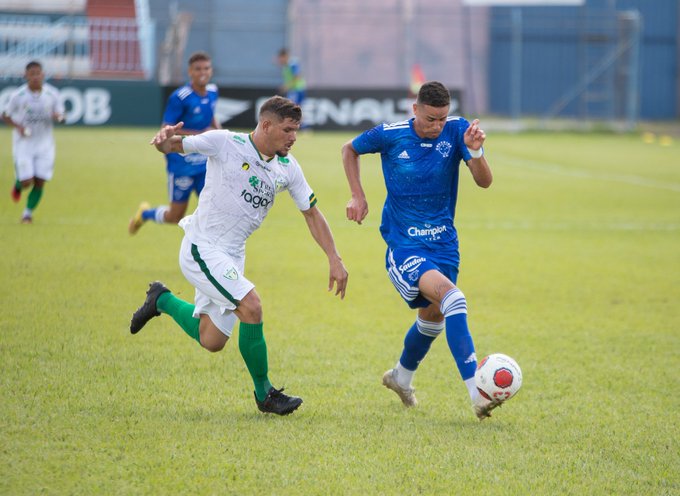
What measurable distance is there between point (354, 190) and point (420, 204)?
42cm

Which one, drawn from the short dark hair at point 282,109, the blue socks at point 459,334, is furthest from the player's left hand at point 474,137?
the short dark hair at point 282,109

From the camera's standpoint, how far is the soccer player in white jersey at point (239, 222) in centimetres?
561

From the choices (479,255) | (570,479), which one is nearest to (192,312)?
(570,479)

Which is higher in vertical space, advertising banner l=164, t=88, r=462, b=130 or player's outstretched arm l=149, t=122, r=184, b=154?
player's outstretched arm l=149, t=122, r=184, b=154

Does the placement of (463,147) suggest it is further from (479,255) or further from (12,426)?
(479,255)

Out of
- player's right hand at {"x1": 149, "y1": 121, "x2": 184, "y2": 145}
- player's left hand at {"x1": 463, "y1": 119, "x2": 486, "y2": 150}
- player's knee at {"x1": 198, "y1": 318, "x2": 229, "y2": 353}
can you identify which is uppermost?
player's right hand at {"x1": 149, "y1": 121, "x2": 184, "y2": 145}

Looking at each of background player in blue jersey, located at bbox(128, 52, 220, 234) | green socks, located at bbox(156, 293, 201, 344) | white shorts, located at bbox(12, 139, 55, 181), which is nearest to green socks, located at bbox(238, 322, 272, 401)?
green socks, located at bbox(156, 293, 201, 344)

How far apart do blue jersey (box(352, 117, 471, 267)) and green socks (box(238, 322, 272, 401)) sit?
105 cm

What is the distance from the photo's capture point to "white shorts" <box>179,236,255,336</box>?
5.60 meters

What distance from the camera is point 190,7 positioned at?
124 feet

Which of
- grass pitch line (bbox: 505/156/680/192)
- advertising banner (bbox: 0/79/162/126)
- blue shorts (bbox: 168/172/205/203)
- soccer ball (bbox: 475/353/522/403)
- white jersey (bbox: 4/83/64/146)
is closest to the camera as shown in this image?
soccer ball (bbox: 475/353/522/403)

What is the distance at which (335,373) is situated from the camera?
656 cm

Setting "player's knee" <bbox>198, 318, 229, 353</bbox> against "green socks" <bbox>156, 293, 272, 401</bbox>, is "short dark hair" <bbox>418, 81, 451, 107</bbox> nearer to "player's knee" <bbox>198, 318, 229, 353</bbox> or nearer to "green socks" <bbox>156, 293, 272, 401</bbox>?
"green socks" <bbox>156, 293, 272, 401</bbox>

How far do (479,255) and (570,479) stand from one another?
739 cm
